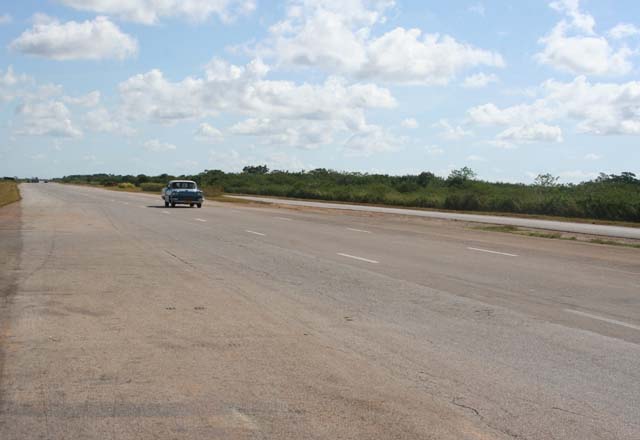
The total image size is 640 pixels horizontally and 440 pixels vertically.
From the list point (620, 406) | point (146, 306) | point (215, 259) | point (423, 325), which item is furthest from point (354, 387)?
point (215, 259)

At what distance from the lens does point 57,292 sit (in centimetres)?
1145

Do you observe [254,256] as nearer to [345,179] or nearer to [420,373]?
[420,373]

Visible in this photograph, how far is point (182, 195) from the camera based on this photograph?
45906 millimetres

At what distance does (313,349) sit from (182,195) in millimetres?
39204

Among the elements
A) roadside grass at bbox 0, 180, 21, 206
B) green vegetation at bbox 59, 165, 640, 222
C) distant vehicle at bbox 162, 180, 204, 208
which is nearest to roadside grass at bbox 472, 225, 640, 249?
green vegetation at bbox 59, 165, 640, 222

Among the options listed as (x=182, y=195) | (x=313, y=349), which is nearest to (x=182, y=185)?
(x=182, y=195)

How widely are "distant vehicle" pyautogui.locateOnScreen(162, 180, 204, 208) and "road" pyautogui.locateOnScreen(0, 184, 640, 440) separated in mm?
29528

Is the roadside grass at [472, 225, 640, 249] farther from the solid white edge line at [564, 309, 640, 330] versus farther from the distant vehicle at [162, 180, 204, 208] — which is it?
the distant vehicle at [162, 180, 204, 208]

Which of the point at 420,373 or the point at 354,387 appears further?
the point at 420,373

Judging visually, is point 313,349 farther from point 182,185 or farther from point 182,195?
point 182,185

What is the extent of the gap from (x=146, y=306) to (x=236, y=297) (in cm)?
142

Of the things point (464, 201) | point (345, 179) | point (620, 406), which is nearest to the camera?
point (620, 406)

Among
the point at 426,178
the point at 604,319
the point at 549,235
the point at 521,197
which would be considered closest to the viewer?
the point at 604,319

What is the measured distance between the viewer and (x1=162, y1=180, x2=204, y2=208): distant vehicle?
4594cm
